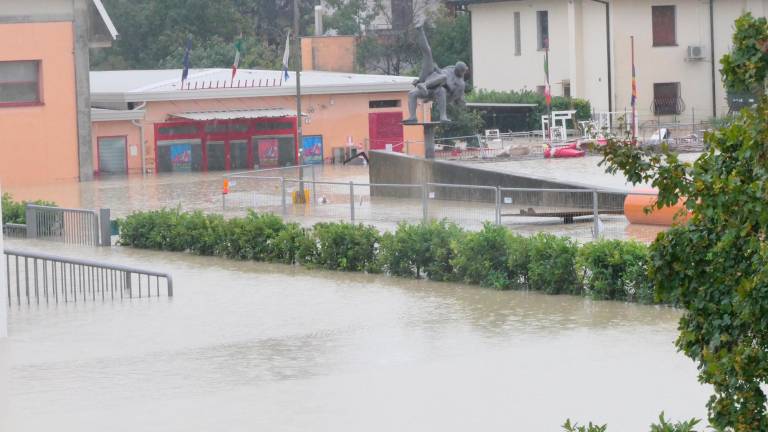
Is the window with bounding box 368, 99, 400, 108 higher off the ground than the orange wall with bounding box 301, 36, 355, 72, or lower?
lower

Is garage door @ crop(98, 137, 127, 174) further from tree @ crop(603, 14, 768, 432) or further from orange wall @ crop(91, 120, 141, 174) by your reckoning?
tree @ crop(603, 14, 768, 432)

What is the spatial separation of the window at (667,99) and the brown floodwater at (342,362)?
3988 cm

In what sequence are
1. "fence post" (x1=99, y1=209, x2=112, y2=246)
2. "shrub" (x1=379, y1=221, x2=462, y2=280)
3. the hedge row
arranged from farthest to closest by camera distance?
"fence post" (x1=99, y1=209, x2=112, y2=246)
"shrub" (x1=379, y1=221, x2=462, y2=280)
the hedge row

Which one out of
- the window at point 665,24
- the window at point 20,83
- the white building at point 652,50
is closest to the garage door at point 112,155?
the window at point 20,83

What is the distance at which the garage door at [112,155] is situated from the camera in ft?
172

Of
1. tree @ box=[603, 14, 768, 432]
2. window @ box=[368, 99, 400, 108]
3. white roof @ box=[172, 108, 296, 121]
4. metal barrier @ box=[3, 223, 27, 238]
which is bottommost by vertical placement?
metal barrier @ box=[3, 223, 27, 238]

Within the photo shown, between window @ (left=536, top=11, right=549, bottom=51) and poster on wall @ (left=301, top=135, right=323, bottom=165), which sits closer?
poster on wall @ (left=301, top=135, right=323, bottom=165)

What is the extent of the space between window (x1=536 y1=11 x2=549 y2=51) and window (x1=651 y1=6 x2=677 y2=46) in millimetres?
5148

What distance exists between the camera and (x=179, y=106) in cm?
5334

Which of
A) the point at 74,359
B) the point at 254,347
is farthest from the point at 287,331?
the point at 74,359

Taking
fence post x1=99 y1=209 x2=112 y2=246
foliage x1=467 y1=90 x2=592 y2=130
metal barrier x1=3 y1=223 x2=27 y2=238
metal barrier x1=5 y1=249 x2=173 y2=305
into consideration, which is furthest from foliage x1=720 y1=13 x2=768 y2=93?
foliage x1=467 y1=90 x2=592 y2=130

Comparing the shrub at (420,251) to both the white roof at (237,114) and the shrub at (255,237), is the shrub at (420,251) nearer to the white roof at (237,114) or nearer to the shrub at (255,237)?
the shrub at (255,237)

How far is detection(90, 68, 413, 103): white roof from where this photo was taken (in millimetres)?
53031

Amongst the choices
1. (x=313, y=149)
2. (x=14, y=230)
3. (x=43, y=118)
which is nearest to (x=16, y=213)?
(x=14, y=230)
